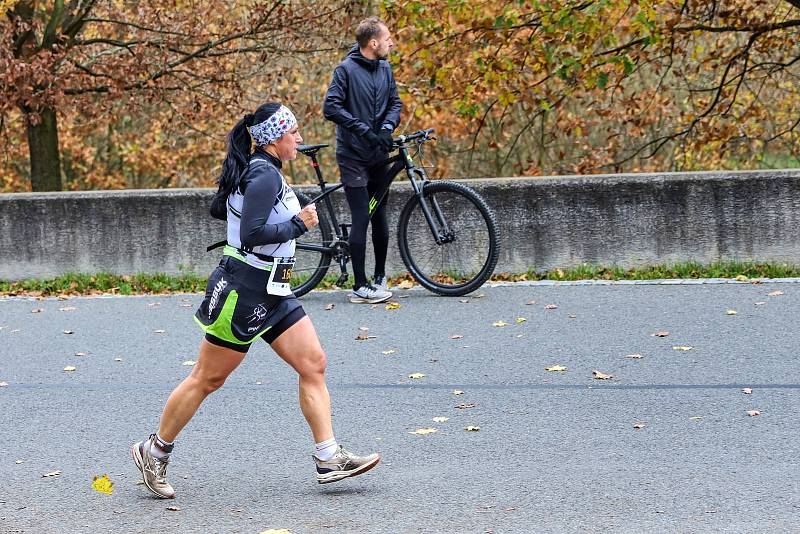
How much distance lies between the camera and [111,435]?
6000 millimetres

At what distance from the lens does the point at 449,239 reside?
30.9 ft

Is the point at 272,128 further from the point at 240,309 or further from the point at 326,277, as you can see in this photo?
the point at 326,277

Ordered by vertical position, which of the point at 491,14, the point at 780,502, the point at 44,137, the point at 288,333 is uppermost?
the point at 491,14

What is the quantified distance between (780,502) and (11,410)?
4.03 metres

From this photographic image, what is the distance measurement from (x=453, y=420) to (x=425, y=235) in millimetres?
3720

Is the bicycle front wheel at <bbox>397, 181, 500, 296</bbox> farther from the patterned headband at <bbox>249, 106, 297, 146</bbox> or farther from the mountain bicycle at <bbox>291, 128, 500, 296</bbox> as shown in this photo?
the patterned headband at <bbox>249, 106, 297, 146</bbox>

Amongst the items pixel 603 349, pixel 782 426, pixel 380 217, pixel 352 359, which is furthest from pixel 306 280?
pixel 782 426

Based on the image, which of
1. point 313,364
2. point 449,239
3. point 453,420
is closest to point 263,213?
point 313,364

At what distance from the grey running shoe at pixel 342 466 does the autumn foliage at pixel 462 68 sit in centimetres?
791

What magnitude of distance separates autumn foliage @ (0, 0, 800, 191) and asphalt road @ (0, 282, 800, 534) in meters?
4.84

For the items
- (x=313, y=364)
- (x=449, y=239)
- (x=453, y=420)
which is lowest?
(x=453, y=420)

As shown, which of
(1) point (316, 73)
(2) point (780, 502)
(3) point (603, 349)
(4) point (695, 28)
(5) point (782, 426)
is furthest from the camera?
(1) point (316, 73)

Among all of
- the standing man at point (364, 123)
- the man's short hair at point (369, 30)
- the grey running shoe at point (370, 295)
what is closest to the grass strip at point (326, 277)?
the grey running shoe at point (370, 295)

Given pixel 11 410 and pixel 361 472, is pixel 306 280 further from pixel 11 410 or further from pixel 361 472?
pixel 361 472
